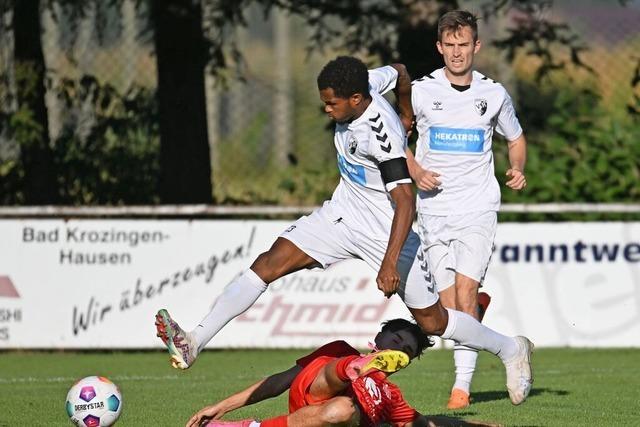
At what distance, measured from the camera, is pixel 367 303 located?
1326 cm

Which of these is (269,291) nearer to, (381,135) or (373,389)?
(381,135)

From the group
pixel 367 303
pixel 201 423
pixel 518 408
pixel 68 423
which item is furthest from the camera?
pixel 367 303

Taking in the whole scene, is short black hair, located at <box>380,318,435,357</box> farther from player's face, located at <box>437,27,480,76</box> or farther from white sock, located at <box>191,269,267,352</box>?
player's face, located at <box>437,27,480,76</box>

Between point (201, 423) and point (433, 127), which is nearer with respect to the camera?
point (201, 423)

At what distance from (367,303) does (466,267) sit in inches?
183

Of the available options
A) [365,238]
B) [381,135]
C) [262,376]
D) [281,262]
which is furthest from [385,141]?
[262,376]

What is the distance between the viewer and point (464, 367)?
8758 mm

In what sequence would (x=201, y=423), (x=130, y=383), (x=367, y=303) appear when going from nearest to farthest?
(x=201, y=423) < (x=130, y=383) < (x=367, y=303)

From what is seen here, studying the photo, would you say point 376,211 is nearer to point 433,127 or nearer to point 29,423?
point 433,127

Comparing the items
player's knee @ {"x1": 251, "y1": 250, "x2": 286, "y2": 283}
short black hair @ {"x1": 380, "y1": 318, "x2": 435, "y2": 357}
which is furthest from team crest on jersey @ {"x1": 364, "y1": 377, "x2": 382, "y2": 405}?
player's knee @ {"x1": 251, "y1": 250, "x2": 286, "y2": 283}

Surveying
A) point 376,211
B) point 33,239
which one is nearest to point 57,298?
point 33,239

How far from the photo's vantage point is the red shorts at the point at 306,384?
22.4ft

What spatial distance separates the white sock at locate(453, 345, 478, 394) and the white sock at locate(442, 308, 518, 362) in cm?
110

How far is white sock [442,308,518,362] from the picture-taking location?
7.48 m
